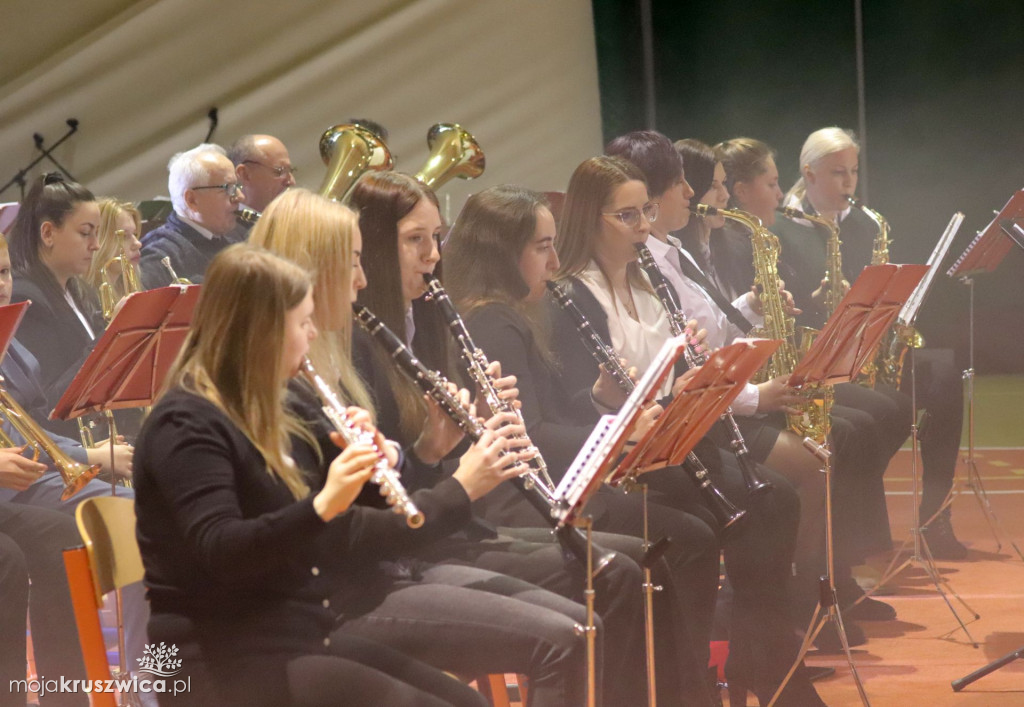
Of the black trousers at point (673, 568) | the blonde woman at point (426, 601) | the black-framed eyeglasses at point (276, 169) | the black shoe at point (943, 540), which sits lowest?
the black shoe at point (943, 540)

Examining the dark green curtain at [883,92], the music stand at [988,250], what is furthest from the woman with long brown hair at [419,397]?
the dark green curtain at [883,92]

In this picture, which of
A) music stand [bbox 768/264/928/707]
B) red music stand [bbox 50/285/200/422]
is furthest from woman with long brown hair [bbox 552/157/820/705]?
red music stand [bbox 50/285/200/422]

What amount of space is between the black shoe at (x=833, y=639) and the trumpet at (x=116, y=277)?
8.08 ft

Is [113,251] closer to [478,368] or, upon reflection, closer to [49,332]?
[49,332]

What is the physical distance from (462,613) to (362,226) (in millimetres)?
941

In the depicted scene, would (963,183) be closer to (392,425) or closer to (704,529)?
(704,529)

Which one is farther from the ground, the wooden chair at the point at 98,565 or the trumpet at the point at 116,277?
the trumpet at the point at 116,277

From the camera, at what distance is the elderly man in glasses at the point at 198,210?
4.43 metres

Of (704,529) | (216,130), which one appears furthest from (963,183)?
(704,529)

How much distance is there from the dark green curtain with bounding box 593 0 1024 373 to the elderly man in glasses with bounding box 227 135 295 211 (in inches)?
127

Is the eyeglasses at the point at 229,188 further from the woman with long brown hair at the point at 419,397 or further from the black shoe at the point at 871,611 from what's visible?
the black shoe at the point at 871,611

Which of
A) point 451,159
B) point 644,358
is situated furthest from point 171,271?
point 644,358

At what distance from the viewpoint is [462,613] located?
225 cm

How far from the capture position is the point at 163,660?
1854mm
